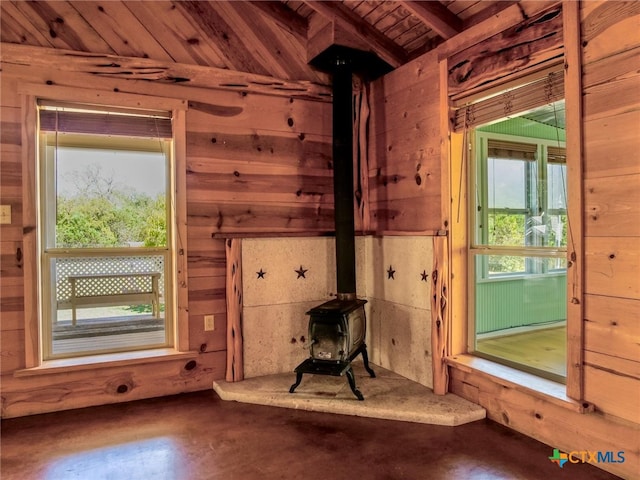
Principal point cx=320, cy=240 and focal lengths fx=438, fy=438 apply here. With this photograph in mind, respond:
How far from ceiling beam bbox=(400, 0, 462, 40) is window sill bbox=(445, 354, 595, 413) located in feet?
7.13

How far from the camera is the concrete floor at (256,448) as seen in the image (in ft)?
6.98

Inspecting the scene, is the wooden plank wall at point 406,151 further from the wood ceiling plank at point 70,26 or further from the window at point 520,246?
the wood ceiling plank at point 70,26

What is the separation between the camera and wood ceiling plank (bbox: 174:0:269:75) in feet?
10.5

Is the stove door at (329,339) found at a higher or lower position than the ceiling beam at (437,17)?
lower

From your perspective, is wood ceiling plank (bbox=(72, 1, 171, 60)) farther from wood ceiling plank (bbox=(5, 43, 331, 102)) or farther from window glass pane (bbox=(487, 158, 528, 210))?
window glass pane (bbox=(487, 158, 528, 210))

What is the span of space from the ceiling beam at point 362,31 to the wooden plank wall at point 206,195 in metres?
0.57

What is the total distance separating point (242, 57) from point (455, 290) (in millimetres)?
2365

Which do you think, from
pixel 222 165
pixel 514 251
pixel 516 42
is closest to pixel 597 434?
pixel 514 251

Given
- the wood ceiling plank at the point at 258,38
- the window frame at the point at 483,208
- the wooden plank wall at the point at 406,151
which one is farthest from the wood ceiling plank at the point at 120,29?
the window frame at the point at 483,208

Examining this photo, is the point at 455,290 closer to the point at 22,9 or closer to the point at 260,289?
the point at 260,289

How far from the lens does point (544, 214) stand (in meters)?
2.66

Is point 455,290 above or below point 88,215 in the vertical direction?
below

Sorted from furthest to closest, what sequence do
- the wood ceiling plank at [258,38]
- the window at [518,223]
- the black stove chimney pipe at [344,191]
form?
the wood ceiling plank at [258,38] < the black stove chimney pipe at [344,191] < the window at [518,223]

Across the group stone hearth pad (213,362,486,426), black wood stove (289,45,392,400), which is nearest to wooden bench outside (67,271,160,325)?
stone hearth pad (213,362,486,426)
